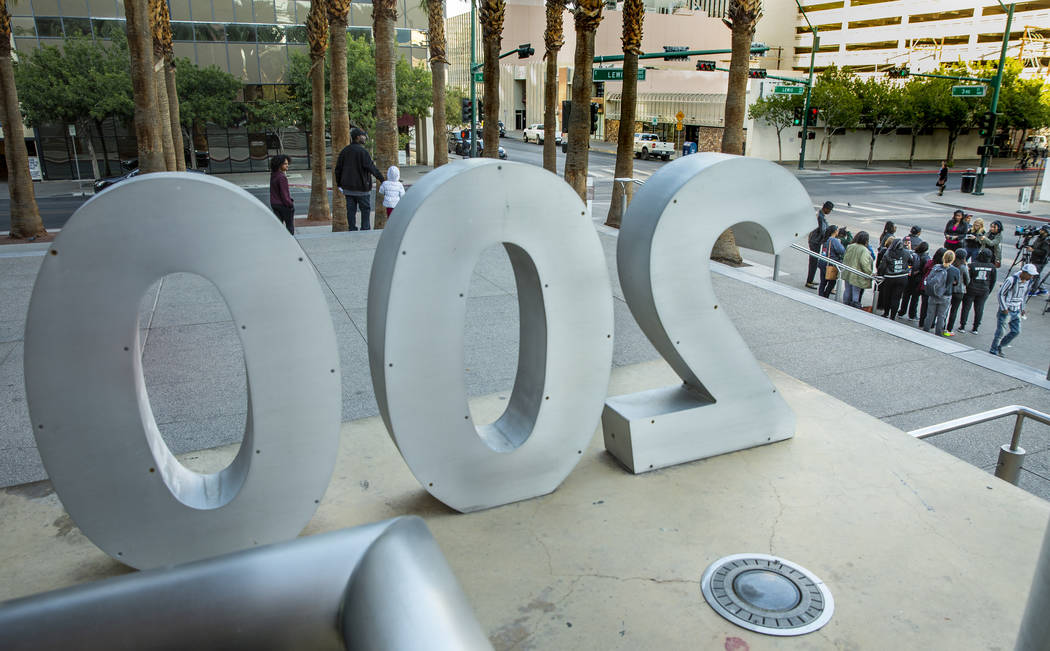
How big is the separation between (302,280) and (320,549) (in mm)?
1374

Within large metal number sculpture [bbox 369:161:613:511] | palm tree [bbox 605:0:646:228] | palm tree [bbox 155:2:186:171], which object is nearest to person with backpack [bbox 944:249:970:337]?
palm tree [bbox 605:0:646:228]

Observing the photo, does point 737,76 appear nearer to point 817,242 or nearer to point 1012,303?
point 817,242

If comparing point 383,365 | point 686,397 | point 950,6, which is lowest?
point 686,397

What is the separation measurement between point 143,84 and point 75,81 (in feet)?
66.5

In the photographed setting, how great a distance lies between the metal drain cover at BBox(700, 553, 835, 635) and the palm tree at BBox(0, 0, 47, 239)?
50.5ft

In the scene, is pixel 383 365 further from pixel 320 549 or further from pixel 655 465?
pixel 655 465

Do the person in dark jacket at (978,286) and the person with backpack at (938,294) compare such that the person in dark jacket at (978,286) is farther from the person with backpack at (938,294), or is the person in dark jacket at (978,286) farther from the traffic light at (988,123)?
the traffic light at (988,123)

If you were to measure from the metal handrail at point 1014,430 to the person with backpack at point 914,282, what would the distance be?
7230 mm

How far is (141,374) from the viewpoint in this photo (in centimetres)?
340

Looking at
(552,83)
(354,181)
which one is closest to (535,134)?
(552,83)

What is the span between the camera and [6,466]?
15.4 feet

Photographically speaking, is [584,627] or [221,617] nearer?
[221,617]

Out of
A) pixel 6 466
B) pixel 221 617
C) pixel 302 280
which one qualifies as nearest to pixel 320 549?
pixel 221 617

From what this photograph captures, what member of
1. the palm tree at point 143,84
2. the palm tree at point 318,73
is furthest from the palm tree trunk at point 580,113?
the palm tree at point 143,84
